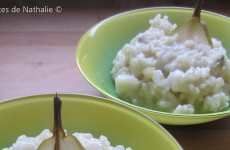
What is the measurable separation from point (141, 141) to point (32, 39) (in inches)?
30.3

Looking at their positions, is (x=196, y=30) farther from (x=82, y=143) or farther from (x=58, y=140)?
(x=58, y=140)

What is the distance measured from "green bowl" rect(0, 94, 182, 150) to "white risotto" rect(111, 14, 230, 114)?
16cm

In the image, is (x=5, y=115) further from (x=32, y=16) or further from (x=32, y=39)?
(x=32, y=16)

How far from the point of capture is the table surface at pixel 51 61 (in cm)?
121

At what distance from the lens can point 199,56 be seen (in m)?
1.24

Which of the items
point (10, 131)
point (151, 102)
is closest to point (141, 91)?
point (151, 102)

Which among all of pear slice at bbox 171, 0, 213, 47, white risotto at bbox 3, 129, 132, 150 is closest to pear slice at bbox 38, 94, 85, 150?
white risotto at bbox 3, 129, 132, 150

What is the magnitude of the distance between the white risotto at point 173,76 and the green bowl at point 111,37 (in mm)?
60

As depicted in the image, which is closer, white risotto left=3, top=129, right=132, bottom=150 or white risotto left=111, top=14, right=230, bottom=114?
white risotto left=3, top=129, right=132, bottom=150

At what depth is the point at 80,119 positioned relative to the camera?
1085 mm

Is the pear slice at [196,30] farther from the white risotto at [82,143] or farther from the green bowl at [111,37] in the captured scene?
the white risotto at [82,143]

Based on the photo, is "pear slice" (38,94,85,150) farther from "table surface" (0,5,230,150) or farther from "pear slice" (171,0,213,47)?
"pear slice" (171,0,213,47)

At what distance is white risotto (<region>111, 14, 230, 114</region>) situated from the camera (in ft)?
3.88

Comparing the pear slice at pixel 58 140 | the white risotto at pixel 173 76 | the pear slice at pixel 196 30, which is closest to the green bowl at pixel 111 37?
the white risotto at pixel 173 76
